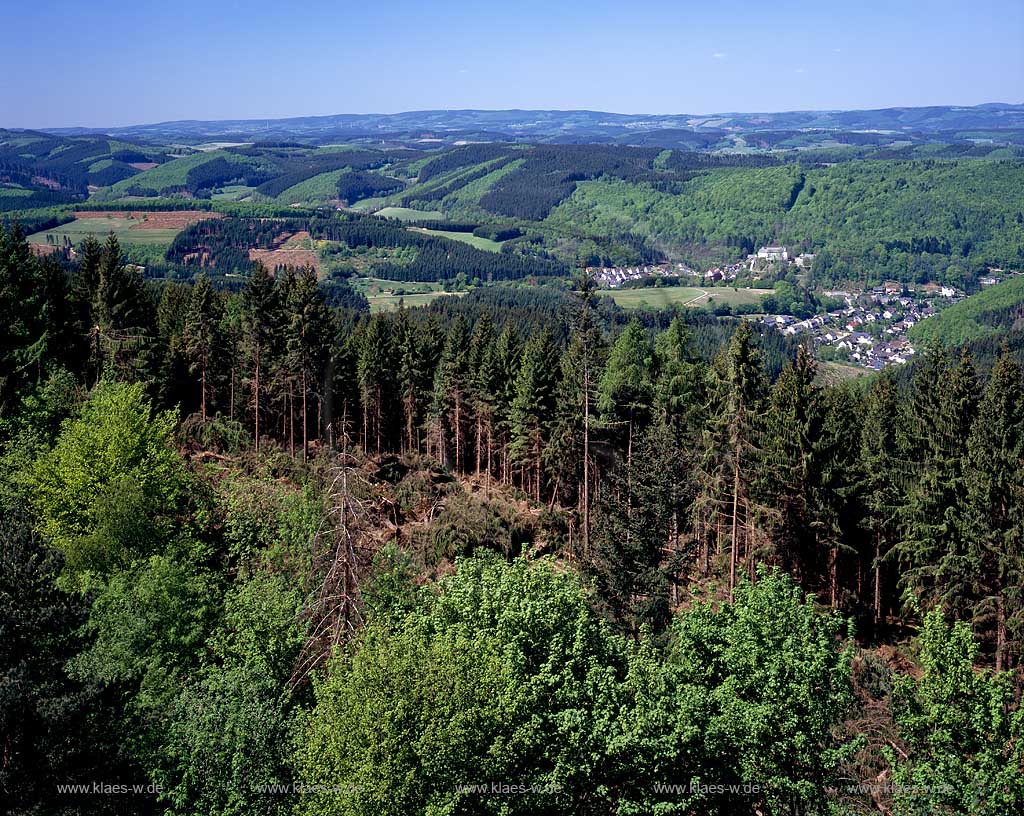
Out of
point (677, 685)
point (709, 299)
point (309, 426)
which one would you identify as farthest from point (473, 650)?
point (709, 299)

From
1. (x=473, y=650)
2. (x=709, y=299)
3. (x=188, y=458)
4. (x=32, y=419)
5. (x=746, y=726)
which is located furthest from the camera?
(x=709, y=299)

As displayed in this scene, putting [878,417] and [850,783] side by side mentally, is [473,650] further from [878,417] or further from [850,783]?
[878,417]

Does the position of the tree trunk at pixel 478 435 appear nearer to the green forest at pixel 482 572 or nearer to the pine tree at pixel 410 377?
the green forest at pixel 482 572

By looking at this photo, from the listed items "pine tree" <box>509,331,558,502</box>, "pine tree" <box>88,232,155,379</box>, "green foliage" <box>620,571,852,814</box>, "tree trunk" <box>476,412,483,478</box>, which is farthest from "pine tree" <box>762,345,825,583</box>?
"pine tree" <box>88,232,155,379</box>

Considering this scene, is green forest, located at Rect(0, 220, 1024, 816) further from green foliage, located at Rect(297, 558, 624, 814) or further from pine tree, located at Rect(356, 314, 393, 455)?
pine tree, located at Rect(356, 314, 393, 455)

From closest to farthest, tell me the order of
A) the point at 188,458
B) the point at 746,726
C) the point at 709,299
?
1. the point at 746,726
2. the point at 188,458
3. the point at 709,299

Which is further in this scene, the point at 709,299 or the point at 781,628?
the point at 709,299

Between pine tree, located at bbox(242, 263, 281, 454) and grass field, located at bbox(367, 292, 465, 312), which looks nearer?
pine tree, located at bbox(242, 263, 281, 454)
